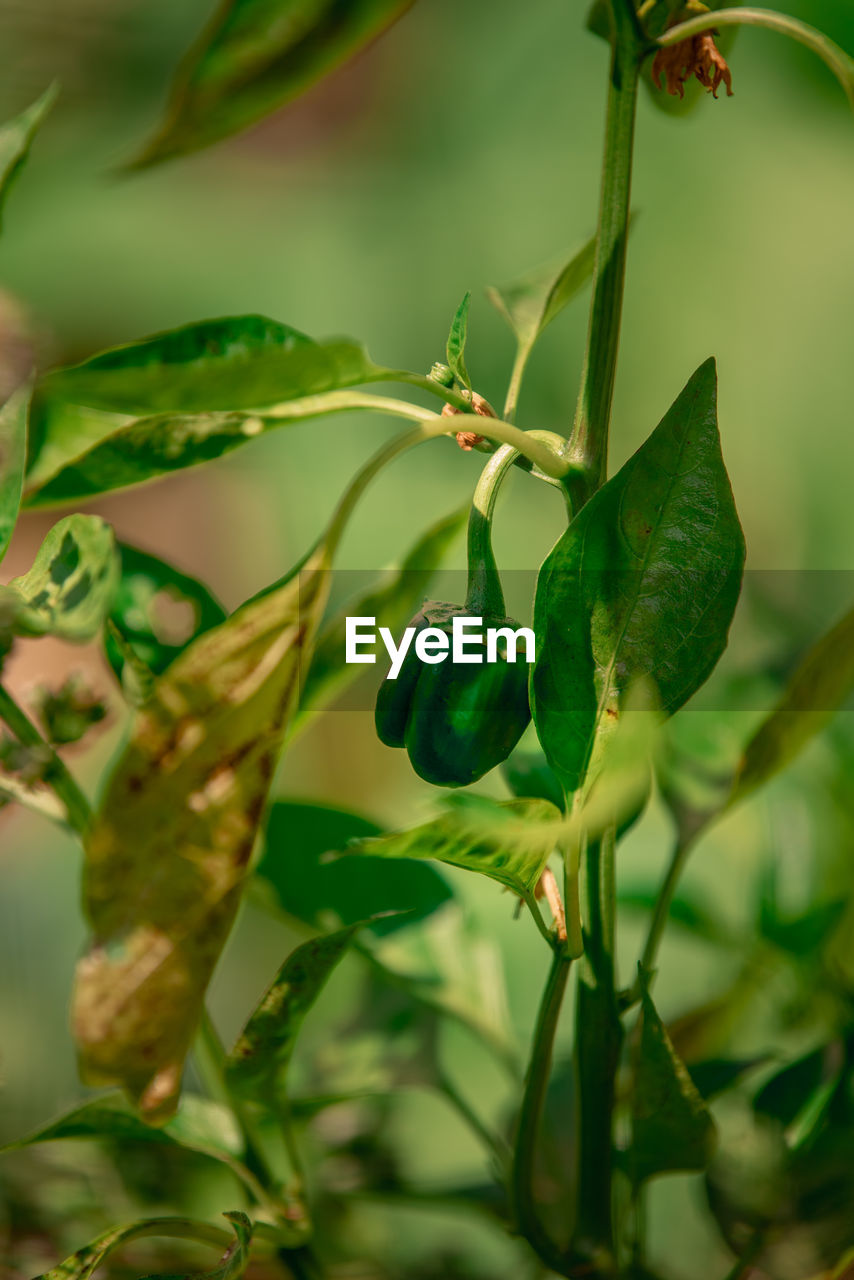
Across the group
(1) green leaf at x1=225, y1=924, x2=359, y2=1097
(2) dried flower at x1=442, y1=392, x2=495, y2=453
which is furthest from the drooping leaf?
(1) green leaf at x1=225, y1=924, x2=359, y2=1097

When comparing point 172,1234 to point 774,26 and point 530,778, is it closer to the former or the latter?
point 530,778

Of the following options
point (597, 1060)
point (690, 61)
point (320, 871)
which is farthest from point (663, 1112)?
point (690, 61)

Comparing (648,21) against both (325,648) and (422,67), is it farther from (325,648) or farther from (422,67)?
(422,67)

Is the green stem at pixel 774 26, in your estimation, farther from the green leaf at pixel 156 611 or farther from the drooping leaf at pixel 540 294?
the green leaf at pixel 156 611

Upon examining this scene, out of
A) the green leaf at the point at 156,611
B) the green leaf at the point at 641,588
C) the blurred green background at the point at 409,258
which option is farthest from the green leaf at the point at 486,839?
the blurred green background at the point at 409,258

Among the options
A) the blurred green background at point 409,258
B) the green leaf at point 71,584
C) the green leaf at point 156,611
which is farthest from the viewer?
the blurred green background at point 409,258

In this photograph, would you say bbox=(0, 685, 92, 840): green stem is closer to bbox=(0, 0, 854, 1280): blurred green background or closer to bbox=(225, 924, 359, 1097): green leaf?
bbox=(225, 924, 359, 1097): green leaf
